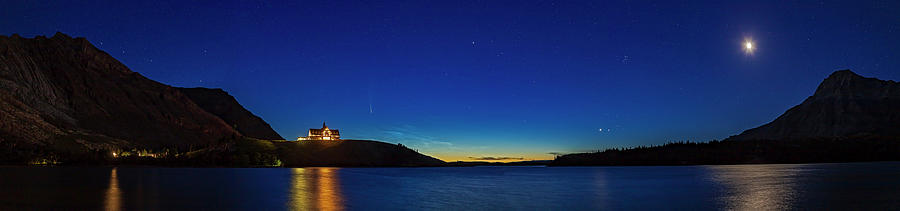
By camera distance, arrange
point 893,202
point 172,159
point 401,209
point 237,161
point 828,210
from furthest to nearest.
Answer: point 172,159 → point 237,161 → point 401,209 → point 893,202 → point 828,210

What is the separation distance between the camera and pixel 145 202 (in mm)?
33188

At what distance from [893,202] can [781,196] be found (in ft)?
23.7

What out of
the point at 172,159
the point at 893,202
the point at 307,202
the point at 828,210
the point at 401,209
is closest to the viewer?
the point at 828,210

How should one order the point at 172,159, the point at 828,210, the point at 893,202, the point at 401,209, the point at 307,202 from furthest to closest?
the point at 172,159, the point at 307,202, the point at 401,209, the point at 893,202, the point at 828,210

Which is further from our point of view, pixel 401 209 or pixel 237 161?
pixel 237 161

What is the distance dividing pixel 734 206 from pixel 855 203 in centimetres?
743

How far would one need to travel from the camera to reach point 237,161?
178 metres

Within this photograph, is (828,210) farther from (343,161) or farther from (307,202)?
(343,161)

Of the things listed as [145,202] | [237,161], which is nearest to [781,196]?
[145,202]

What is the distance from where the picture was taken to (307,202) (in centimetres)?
3472

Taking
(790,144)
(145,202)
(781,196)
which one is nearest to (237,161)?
(145,202)

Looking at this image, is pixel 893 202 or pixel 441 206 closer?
pixel 893 202

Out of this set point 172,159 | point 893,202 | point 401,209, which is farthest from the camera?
point 172,159

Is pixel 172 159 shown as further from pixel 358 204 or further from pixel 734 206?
pixel 734 206
